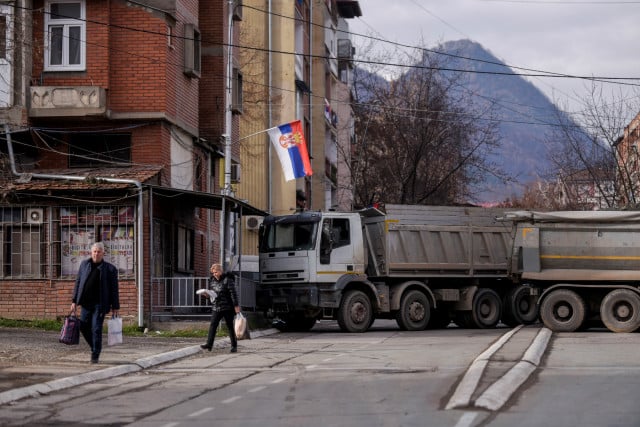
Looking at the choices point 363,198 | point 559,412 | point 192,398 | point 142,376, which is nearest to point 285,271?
point 142,376

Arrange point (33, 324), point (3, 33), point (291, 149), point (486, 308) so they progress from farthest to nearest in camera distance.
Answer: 1. point (291, 149)
2. point (486, 308)
3. point (33, 324)
4. point (3, 33)

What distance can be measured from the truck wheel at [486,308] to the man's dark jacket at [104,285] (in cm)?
1483

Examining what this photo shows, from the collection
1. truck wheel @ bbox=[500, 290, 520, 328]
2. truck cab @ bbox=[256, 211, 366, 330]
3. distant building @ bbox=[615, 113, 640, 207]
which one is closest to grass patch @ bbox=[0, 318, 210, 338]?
truck cab @ bbox=[256, 211, 366, 330]

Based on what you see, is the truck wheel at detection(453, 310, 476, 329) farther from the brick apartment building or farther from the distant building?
the distant building

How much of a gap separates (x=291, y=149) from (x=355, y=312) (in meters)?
6.10

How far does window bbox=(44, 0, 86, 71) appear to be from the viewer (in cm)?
2744

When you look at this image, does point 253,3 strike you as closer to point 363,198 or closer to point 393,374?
point 363,198

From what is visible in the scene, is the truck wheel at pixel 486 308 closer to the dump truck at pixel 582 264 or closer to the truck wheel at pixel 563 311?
the dump truck at pixel 582 264

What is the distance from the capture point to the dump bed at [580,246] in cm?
2734

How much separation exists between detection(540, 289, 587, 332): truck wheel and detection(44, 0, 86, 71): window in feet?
40.7

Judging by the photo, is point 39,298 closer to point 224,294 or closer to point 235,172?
point 224,294

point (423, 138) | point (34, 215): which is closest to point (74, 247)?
point (34, 215)

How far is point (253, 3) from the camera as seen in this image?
4656cm

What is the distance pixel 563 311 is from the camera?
2758 cm
